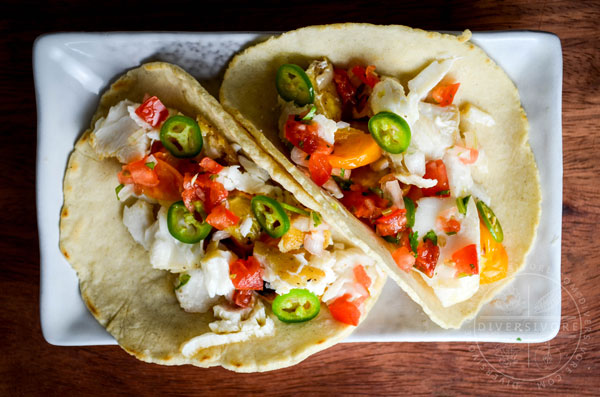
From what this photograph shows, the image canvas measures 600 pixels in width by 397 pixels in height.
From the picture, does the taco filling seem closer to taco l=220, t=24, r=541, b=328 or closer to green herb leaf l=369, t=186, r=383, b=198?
taco l=220, t=24, r=541, b=328

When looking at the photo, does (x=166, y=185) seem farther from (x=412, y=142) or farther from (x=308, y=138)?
(x=412, y=142)

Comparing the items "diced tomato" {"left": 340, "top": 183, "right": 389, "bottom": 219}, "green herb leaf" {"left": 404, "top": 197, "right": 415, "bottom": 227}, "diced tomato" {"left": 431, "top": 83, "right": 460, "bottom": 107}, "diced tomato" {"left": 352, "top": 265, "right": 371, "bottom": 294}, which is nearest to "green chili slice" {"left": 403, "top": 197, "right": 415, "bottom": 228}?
"green herb leaf" {"left": 404, "top": 197, "right": 415, "bottom": 227}

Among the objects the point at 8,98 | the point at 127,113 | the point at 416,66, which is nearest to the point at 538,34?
the point at 416,66

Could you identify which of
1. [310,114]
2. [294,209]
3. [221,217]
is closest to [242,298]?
[221,217]

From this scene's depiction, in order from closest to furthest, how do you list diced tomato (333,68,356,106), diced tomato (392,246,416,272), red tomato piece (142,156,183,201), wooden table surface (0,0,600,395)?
diced tomato (392,246,416,272) → red tomato piece (142,156,183,201) → diced tomato (333,68,356,106) → wooden table surface (0,0,600,395)

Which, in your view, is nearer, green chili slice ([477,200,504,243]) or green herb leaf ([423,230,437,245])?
green herb leaf ([423,230,437,245])

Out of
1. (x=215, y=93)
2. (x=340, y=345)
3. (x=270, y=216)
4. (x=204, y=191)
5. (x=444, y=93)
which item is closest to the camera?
(x=270, y=216)

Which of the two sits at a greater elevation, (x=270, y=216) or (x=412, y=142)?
(x=412, y=142)
